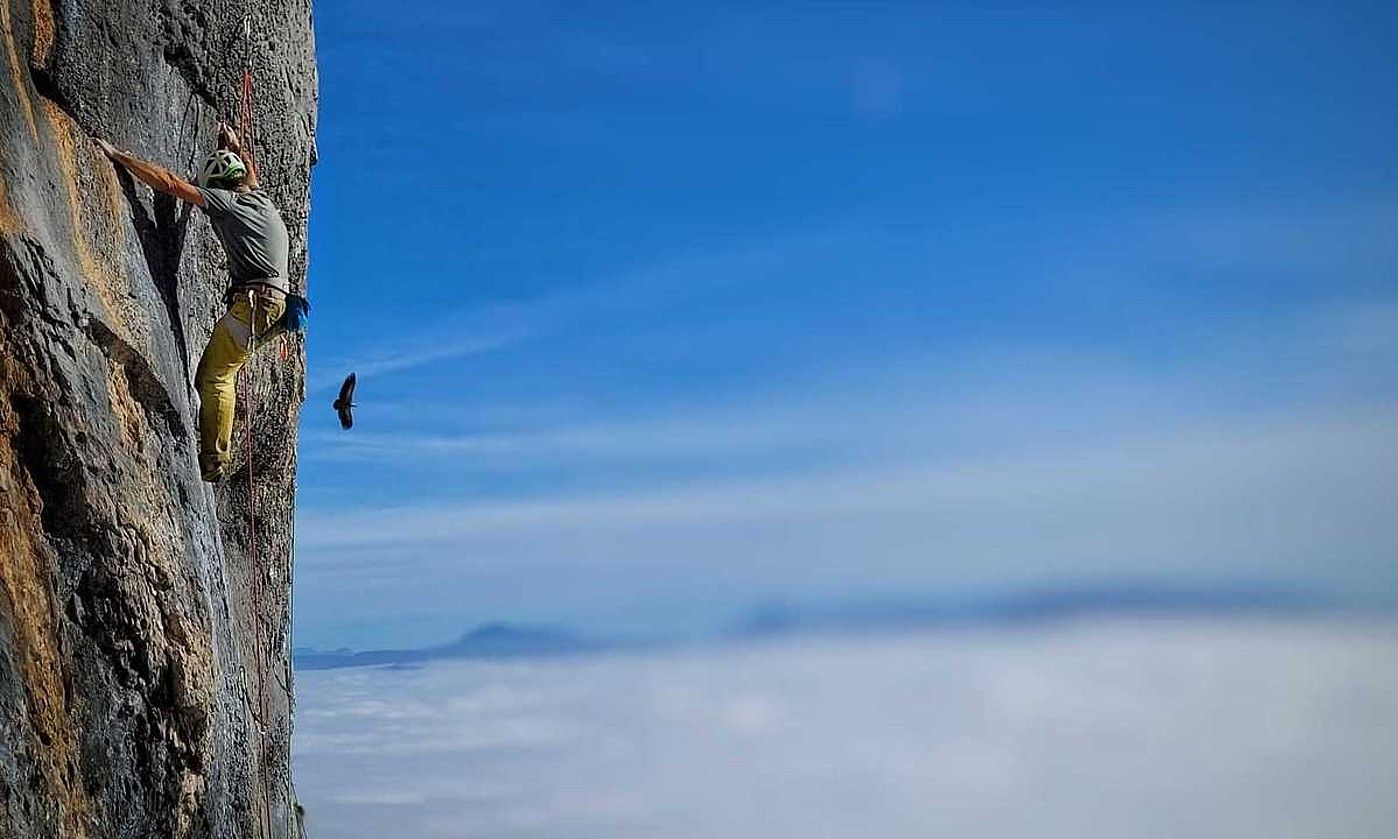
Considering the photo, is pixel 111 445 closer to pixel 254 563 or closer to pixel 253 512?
pixel 253 512

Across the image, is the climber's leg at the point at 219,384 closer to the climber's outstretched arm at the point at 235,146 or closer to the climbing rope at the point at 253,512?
the climbing rope at the point at 253,512

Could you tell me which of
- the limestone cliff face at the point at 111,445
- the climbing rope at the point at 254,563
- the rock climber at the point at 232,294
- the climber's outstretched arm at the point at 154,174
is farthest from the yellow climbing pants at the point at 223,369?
the climbing rope at the point at 254,563

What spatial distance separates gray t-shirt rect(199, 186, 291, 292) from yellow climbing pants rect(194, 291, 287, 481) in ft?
0.78

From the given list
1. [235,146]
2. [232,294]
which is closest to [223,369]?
[232,294]

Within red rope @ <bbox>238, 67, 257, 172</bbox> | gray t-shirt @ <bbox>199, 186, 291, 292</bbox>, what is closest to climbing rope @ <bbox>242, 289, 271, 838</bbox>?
gray t-shirt @ <bbox>199, 186, 291, 292</bbox>

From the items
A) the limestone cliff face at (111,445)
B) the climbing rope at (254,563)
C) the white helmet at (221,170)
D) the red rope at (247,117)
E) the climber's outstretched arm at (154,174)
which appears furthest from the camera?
the climbing rope at (254,563)

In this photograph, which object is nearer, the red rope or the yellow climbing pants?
the yellow climbing pants

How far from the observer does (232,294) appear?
514 inches

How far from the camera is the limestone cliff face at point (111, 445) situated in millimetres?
9562

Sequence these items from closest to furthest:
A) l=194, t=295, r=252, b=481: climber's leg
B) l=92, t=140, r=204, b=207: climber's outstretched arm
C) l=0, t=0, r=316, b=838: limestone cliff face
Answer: l=0, t=0, r=316, b=838: limestone cliff face → l=92, t=140, r=204, b=207: climber's outstretched arm → l=194, t=295, r=252, b=481: climber's leg

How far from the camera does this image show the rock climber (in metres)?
13.0

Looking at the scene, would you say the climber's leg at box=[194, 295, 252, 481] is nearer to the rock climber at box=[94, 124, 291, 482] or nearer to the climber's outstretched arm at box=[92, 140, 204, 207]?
the rock climber at box=[94, 124, 291, 482]

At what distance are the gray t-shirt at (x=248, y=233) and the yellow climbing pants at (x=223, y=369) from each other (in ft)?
0.78

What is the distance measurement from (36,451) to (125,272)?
7.68 ft
